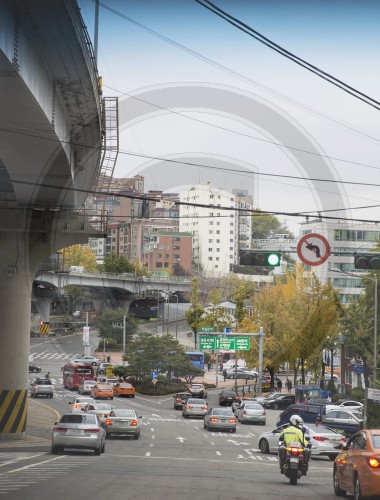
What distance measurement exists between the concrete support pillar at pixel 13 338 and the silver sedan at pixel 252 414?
1981cm

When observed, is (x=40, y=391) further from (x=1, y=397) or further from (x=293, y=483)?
(x=293, y=483)

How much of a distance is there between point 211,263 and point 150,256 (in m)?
25.6

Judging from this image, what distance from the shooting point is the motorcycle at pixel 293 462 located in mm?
21250

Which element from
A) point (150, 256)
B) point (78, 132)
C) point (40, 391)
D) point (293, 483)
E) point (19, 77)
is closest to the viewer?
point (19, 77)

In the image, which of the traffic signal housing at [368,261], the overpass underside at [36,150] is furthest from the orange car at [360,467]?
the overpass underside at [36,150]

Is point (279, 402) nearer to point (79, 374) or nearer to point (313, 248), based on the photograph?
point (79, 374)

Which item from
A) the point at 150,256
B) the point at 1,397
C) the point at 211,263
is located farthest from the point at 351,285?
the point at 1,397

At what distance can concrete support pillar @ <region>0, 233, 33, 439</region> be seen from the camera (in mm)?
36000

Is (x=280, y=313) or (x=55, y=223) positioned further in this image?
(x=280, y=313)

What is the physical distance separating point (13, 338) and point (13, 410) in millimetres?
2941

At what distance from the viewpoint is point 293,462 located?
842 inches

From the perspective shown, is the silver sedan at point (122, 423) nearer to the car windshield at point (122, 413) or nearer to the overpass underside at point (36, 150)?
the car windshield at point (122, 413)

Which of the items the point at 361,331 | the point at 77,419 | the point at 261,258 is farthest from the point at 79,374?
the point at 261,258

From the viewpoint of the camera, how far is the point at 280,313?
256ft
